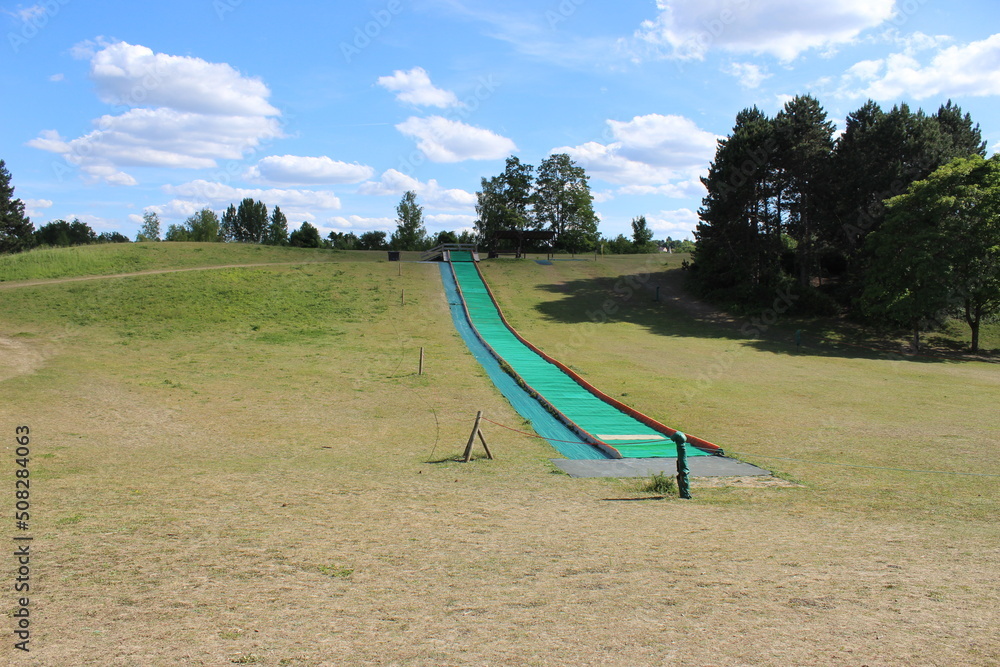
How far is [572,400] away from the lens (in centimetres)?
1900

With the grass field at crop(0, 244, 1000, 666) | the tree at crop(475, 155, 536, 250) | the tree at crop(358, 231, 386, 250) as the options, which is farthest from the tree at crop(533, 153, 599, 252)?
the grass field at crop(0, 244, 1000, 666)

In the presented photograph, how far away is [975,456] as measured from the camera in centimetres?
1345

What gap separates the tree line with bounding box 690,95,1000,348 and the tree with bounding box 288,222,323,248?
4988 centimetres

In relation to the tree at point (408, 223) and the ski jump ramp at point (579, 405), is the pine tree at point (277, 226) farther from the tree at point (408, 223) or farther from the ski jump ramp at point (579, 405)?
the ski jump ramp at point (579, 405)

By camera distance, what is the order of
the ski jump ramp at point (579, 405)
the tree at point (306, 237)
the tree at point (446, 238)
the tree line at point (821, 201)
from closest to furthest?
the ski jump ramp at point (579, 405) → the tree line at point (821, 201) → the tree at point (306, 237) → the tree at point (446, 238)

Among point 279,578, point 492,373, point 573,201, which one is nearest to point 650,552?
point 279,578

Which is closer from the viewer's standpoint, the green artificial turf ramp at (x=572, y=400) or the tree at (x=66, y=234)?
the green artificial turf ramp at (x=572, y=400)

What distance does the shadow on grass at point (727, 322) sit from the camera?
32.0 metres

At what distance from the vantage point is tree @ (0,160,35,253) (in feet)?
220

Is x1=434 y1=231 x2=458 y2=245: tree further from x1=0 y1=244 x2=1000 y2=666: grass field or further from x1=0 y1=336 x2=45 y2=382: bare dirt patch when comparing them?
x1=0 y1=336 x2=45 y2=382: bare dirt patch

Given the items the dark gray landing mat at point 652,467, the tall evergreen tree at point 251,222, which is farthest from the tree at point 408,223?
the dark gray landing mat at point 652,467

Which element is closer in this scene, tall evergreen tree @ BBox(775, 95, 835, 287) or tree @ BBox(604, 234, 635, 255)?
tall evergreen tree @ BBox(775, 95, 835, 287)

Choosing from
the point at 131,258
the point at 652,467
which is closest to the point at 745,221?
the point at 652,467

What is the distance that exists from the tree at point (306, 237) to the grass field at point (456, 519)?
5314 centimetres
